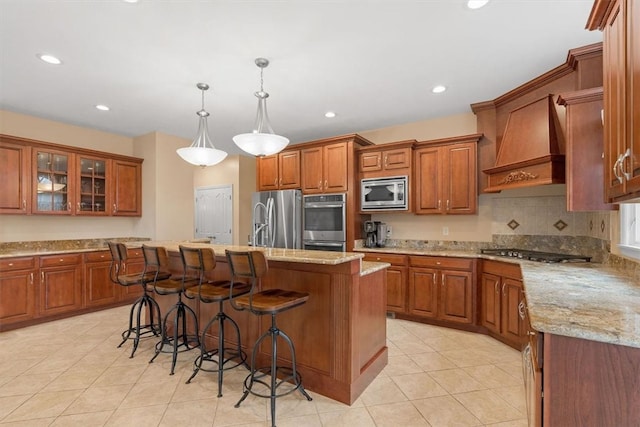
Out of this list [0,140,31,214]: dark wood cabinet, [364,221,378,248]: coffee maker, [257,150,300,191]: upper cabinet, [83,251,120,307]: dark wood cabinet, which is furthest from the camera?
[257,150,300,191]: upper cabinet

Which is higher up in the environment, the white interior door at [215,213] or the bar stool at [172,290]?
the white interior door at [215,213]

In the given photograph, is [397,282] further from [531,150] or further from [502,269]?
[531,150]

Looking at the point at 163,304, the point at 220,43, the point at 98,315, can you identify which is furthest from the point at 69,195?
the point at 220,43

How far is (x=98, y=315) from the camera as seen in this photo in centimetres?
422

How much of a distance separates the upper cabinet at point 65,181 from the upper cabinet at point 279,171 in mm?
2074

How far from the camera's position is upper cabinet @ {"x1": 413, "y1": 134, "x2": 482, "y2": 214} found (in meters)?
3.87

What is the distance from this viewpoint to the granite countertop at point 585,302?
1.07 metres

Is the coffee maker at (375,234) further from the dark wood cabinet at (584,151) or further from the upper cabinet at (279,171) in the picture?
the dark wood cabinet at (584,151)

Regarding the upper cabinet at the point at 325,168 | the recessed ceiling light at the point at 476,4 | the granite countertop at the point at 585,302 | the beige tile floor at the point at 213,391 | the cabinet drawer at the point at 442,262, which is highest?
the recessed ceiling light at the point at 476,4

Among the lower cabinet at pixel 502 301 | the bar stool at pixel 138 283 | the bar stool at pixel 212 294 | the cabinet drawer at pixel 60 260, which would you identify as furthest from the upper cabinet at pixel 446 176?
the cabinet drawer at pixel 60 260

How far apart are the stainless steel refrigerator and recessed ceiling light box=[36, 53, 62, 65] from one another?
2856 millimetres

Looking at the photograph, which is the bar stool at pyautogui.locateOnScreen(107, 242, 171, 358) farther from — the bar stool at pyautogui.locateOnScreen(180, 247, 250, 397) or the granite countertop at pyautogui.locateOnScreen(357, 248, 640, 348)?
the granite countertop at pyautogui.locateOnScreen(357, 248, 640, 348)

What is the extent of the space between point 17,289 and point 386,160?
493 cm

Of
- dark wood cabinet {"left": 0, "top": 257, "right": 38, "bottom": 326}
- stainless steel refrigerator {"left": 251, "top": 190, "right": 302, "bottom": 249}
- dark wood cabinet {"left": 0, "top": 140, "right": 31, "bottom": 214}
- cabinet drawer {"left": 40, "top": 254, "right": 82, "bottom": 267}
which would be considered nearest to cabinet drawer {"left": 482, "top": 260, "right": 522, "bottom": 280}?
stainless steel refrigerator {"left": 251, "top": 190, "right": 302, "bottom": 249}
